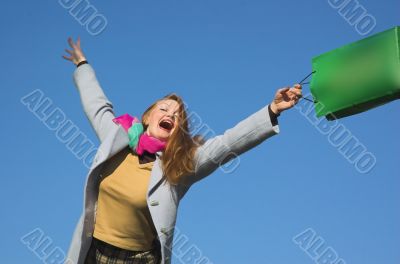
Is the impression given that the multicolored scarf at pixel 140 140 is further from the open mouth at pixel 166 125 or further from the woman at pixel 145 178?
the open mouth at pixel 166 125

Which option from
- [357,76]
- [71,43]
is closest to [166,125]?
[71,43]

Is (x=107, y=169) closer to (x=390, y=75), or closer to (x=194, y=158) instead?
(x=194, y=158)

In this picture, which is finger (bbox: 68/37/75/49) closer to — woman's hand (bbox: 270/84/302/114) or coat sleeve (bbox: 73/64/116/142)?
coat sleeve (bbox: 73/64/116/142)

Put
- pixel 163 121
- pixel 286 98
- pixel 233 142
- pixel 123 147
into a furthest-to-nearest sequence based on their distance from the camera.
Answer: pixel 163 121 < pixel 123 147 < pixel 233 142 < pixel 286 98

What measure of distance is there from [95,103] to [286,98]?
1801mm

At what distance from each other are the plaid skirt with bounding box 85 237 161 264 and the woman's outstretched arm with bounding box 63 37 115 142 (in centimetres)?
90

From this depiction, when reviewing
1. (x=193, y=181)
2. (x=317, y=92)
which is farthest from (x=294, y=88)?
(x=193, y=181)

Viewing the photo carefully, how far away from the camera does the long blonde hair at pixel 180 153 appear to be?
5.03 metres

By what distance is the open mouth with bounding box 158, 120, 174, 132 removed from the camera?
541 centimetres

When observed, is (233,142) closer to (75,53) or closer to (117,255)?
(117,255)

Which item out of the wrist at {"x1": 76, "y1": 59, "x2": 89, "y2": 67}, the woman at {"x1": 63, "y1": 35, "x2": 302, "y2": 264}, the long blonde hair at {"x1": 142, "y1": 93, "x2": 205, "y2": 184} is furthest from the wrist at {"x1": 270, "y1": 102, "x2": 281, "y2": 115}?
the wrist at {"x1": 76, "y1": 59, "x2": 89, "y2": 67}

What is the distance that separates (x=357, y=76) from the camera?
4766 millimetres

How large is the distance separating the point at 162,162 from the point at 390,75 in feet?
6.16

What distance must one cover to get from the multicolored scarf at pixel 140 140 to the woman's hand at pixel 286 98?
1052mm
